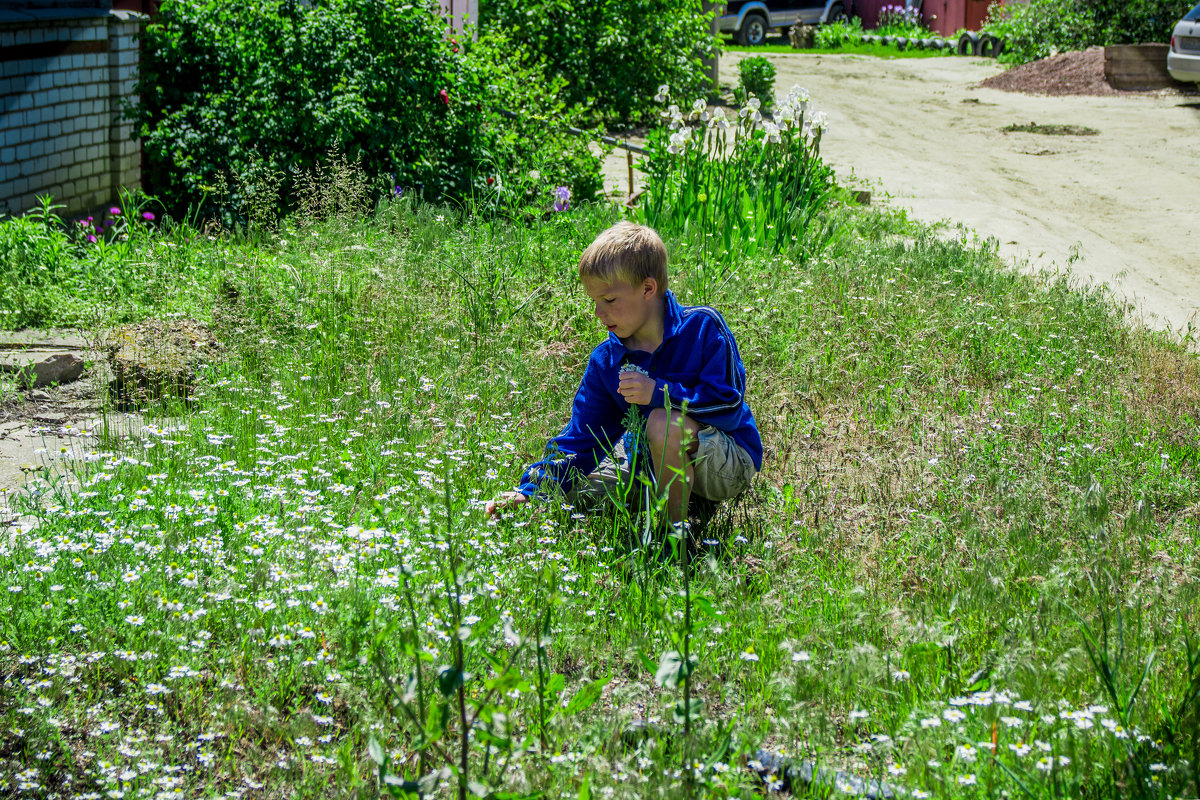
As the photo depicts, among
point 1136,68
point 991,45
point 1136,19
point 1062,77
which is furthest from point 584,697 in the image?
point 991,45

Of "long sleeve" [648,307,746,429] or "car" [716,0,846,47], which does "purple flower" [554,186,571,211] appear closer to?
"long sleeve" [648,307,746,429]

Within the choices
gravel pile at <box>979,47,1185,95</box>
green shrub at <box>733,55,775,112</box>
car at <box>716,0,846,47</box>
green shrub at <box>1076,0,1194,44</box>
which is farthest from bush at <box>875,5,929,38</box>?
green shrub at <box>733,55,775,112</box>

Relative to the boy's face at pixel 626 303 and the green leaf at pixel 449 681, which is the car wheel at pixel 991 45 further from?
the green leaf at pixel 449 681

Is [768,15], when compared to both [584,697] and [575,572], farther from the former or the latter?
[584,697]

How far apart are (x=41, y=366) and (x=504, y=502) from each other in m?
2.56

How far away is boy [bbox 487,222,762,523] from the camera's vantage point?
329cm

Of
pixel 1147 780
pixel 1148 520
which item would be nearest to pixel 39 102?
pixel 1148 520

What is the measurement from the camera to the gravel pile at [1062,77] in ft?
61.5

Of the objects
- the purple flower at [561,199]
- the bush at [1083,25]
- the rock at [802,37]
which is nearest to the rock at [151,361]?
the purple flower at [561,199]

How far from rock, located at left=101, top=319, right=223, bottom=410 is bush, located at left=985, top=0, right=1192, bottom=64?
21674mm

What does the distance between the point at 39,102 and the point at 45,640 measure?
6295 mm

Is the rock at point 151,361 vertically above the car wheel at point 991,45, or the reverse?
the car wheel at point 991,45

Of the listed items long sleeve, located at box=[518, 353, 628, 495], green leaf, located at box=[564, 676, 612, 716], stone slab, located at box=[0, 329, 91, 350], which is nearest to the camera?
green leaf, located at box=[564, 676, 612, 716]

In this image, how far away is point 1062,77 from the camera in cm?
1972
